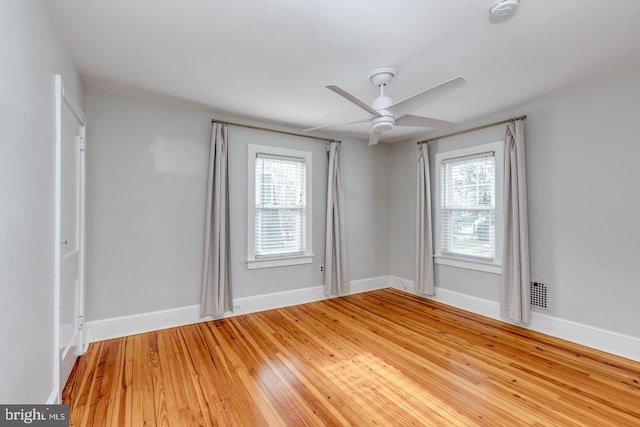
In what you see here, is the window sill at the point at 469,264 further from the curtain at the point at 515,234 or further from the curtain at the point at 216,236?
the curtain at the point at 216,236

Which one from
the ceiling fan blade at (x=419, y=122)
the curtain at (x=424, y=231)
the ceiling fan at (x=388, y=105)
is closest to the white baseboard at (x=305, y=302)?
the curtain at (x=424, y=231)

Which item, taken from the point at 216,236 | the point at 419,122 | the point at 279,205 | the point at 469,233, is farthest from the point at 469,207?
the point at 216,236

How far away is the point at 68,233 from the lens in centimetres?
245

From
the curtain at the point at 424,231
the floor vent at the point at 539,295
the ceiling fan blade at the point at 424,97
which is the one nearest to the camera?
the ceiling fan blade at the point at 424,97

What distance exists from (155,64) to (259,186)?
1865mm

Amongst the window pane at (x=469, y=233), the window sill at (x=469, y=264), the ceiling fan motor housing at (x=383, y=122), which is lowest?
the window sill at (x=469, y=264)

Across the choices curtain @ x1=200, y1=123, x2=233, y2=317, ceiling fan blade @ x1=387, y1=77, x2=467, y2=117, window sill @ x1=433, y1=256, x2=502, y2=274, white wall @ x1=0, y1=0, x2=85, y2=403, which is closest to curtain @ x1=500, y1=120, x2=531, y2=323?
window sill @ x1=433, y1=256, x2=502, y2=274

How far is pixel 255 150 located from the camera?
4.05 m

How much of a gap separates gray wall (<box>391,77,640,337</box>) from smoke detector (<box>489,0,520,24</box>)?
193cm

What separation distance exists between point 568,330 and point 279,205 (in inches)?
143

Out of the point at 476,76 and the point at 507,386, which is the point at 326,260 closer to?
the point at 507,386

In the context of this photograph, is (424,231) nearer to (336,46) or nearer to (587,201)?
(587,201)

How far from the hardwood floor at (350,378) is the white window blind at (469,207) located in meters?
1.04

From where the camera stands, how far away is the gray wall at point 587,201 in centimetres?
281
